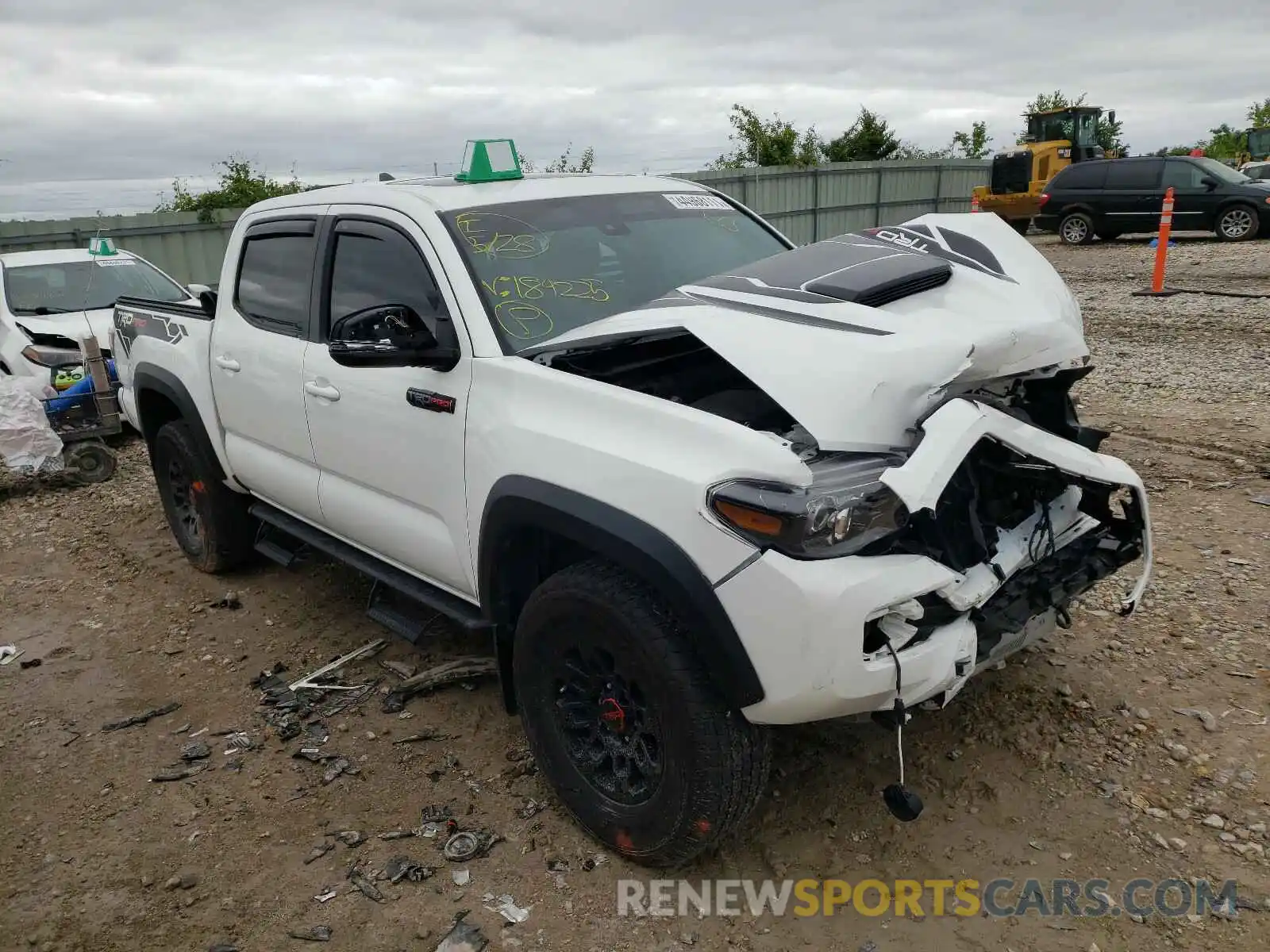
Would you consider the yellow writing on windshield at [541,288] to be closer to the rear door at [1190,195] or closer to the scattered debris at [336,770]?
the scattered debris at [336,770]

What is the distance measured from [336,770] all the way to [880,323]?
2.45m

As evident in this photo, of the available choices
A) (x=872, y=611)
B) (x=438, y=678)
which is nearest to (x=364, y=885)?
(x=438, y=678)


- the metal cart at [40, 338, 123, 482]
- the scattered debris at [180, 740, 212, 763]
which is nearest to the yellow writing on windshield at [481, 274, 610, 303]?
the scattered debris at [180, 740, 212, 763]

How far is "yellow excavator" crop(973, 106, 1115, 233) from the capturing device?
68.8 feet

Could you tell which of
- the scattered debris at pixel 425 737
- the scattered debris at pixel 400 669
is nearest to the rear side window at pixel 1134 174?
the scattered debris at pixel 400 669

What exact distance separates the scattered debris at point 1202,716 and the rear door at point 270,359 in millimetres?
3367

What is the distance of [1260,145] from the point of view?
103 ft

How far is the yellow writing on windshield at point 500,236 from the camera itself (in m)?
3.25

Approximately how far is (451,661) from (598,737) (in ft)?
4.66

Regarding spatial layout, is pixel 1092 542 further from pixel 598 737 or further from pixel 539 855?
pixel 539 855

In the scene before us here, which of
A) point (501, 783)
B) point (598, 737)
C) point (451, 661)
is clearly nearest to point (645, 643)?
point (598, 737)

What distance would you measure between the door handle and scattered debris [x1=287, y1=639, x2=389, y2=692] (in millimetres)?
1259

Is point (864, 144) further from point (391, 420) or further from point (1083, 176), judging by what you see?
point (391, 420)

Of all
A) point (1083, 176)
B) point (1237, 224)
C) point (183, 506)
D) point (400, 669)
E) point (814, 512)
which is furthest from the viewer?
point (1083, 176)
